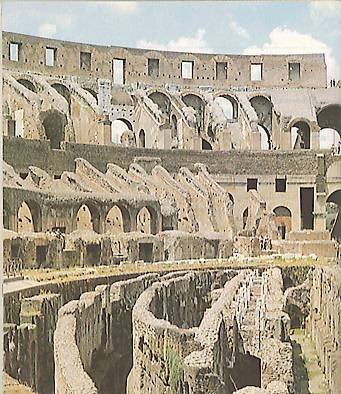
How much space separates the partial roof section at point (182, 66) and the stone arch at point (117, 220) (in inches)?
328

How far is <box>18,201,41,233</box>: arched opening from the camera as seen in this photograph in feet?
55.2

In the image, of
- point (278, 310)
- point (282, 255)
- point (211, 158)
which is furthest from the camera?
point (211, 158)

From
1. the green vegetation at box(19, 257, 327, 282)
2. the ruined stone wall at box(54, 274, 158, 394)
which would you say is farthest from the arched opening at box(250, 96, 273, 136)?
the ruined stone wall at box(54, 274, 158, 394)

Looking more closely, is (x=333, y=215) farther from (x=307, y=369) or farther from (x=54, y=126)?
(x=307, y=369)

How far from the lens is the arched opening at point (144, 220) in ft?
68.5

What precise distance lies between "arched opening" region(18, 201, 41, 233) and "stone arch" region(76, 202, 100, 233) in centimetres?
127

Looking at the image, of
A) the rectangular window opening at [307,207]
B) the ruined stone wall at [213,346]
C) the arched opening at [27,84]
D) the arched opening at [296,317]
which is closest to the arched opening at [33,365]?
the ruined stone wall at [213,346]

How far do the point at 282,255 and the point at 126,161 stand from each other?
6653 millimetres

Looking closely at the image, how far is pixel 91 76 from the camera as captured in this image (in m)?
27.9

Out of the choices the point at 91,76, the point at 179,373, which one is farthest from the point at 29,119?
the point at 179,373

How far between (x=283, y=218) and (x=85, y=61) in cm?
938

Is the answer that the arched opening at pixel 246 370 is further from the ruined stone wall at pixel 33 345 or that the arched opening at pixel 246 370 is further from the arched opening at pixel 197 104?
the arched opening at pixel 197 104

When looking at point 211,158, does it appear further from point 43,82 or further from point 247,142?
point 43,82

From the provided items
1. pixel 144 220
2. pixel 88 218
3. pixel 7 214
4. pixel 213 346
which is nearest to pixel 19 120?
pixel 88 218
